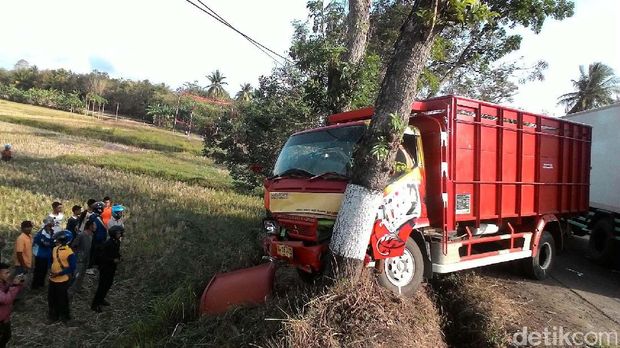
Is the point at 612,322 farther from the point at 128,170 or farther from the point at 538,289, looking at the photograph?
the point at 128,170

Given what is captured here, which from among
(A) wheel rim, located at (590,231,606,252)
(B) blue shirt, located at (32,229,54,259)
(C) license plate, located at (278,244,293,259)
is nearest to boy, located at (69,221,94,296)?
(B) blue shirt, located at (32,229,54,259)

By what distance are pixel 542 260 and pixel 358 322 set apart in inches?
200

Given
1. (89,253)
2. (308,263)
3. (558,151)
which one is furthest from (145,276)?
(558,151)

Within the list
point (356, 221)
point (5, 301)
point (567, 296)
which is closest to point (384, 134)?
point (356, 221)

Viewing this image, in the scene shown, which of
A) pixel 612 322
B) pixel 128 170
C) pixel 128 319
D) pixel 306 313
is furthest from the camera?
pixel 128 170

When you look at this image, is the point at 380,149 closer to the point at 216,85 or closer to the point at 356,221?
the point at 356,221

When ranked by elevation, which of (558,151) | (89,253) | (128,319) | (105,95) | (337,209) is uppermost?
(105,95)

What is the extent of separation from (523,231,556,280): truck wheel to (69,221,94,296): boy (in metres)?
7.18

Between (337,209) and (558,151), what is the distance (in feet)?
16.8

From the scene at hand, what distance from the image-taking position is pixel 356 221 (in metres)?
4.41

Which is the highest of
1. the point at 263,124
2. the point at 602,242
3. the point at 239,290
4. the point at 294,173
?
the point at 263,124

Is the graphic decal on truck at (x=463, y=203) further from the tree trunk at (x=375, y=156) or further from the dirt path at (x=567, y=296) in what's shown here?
the tree trunk at (x=375, y=156)

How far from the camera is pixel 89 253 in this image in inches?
299

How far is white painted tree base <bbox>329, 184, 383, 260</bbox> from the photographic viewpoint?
14.5ft
